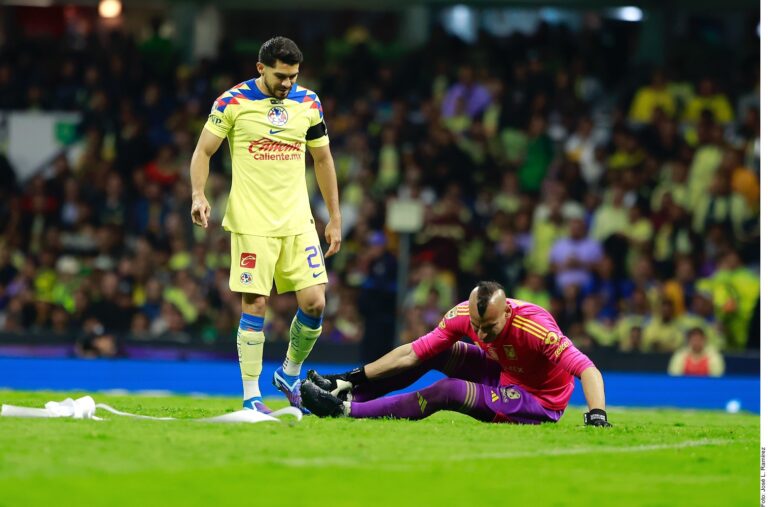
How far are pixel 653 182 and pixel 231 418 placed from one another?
13.1 metres

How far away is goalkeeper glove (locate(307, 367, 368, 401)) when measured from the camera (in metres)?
10.6

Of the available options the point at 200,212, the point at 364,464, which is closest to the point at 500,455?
the point at 364,464

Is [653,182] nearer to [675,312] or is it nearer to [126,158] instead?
[675,312]

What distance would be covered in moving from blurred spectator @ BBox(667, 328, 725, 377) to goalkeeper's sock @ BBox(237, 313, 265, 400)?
939cm

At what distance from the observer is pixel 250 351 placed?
10.5 m

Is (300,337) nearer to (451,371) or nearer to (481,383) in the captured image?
(451,371)

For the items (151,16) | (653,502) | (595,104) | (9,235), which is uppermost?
(151,16)

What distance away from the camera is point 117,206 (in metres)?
22.7

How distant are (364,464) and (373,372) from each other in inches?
102

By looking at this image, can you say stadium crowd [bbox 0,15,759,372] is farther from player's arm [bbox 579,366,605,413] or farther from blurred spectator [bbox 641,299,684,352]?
player's arm [bbox 579,366,605,413]

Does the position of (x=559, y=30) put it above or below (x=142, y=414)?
above

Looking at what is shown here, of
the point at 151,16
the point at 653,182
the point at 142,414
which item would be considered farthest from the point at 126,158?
the point at 142,414

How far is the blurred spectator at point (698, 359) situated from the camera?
733 inches

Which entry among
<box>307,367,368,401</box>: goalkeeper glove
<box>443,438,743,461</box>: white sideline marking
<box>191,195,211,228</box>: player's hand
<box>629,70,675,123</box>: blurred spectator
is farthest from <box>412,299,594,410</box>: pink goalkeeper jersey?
<box>629,70,675,123</box>: blurred spectator
